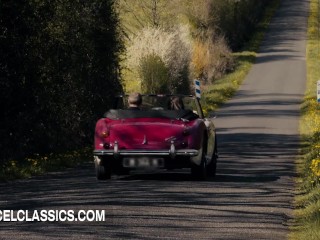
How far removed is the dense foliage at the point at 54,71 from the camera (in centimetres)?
1998

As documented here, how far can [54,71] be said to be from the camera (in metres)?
22.1

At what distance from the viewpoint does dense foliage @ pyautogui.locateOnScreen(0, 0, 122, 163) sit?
19984mm

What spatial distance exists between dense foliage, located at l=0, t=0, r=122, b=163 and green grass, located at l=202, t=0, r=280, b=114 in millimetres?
15757

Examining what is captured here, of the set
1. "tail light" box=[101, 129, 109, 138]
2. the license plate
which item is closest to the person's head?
"tail light" box=[101, 129, 109, 138]

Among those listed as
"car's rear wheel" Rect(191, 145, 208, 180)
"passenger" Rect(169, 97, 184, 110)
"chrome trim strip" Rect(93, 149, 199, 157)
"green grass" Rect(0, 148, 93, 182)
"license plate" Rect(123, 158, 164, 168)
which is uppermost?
"passenger" Rect(169, 97, 184, 110)

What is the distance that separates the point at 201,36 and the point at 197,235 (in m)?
52.7

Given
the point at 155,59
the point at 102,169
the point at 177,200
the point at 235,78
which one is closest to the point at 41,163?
the point at 102,169

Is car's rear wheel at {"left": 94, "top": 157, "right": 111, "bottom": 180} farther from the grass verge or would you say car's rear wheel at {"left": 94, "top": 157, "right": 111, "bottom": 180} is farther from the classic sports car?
the grass verge

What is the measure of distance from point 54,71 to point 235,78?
134ft

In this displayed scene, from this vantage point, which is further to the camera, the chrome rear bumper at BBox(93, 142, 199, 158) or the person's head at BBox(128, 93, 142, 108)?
the person's head at BBox(128, 93, 142, 108)

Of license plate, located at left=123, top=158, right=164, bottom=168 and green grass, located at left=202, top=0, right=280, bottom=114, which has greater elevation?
green grass, located at left=202, top=0, right=280, bottom=114

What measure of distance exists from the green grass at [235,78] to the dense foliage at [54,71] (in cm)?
1576

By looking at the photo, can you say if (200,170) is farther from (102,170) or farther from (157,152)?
(102,170)

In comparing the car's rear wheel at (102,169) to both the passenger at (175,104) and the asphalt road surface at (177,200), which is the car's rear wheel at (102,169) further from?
the passenger at (175,104)
